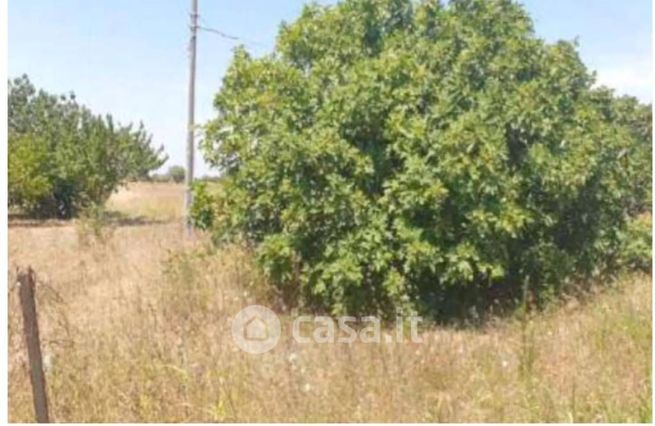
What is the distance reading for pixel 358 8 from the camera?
21.7 feet

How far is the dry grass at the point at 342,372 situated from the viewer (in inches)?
140

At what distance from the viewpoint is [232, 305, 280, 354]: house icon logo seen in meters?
4.89

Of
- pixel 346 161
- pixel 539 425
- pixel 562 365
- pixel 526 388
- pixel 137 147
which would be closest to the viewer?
pixel 539 425

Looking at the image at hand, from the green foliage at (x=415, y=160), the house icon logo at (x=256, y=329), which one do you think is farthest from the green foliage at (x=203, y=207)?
the house icon logo at (x=256, y=329)

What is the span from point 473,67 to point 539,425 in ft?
13.3

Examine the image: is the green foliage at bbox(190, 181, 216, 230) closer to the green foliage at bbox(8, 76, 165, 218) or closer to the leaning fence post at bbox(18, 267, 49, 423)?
the leaning fence post at bbox(18, 267, 49, 423)

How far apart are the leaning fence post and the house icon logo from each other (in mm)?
1555

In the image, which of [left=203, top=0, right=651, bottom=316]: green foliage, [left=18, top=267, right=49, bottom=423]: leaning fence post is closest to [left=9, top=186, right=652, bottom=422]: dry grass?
[left=18, top=267, right=49, bottom=423]: leaning fence post

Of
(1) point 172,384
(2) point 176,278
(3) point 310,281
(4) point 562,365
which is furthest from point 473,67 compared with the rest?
(1) point 172,384

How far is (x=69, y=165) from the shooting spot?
21.7 metres

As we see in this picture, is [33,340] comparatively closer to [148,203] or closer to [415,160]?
[415,160]

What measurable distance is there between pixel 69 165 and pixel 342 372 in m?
20.2

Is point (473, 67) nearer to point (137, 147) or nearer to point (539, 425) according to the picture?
point (539, 425)

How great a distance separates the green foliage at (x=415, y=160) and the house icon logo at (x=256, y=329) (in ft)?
1.49
